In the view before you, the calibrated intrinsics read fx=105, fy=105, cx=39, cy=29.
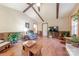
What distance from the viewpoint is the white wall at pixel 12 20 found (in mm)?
2439

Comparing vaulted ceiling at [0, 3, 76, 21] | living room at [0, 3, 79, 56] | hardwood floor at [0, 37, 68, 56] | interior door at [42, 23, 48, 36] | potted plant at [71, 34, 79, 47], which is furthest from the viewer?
potted plant at [71, 34, 79, 47]

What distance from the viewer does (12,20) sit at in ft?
8.43

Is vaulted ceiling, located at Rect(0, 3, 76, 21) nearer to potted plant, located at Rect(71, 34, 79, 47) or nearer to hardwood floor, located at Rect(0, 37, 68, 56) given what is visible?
hardwood floor, located at Rect(0, 37, 68, 56)

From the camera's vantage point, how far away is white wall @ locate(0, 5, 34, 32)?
2.44m

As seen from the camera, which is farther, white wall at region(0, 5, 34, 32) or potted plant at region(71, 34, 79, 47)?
potted plant at region(71, 34, 79, 47)

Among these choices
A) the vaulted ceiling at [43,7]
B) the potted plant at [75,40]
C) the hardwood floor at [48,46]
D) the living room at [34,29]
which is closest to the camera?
the vaulted ceiling at [43,7]

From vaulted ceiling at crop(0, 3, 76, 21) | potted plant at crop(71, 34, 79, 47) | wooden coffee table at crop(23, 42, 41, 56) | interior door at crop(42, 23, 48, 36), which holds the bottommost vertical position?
wooden coffee table at crop(23, 42, 41, 56)

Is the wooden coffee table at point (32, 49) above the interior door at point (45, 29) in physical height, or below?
below

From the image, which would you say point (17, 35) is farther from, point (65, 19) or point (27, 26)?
A: point (65, 19)

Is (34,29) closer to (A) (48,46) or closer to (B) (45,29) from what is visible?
(B) (45,29)

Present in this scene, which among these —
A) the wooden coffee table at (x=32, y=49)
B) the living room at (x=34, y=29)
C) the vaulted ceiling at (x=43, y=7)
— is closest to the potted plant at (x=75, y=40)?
the living room at (x=34, y=29)

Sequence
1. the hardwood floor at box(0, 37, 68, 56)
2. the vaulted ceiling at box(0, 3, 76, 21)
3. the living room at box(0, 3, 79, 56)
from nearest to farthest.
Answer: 1. the vaulted ceiling at box(0, 3, 76, 21)
2. the living room at box(0, 3, 79, 56)
3. the hardwood floor at box(0, 37, 68, 56)

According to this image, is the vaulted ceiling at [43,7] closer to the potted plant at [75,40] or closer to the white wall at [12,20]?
the white wall at [12,20]

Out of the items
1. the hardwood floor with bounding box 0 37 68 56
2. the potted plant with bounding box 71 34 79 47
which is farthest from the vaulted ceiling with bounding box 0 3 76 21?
the potted plant with bounding box 71 34 79 47
